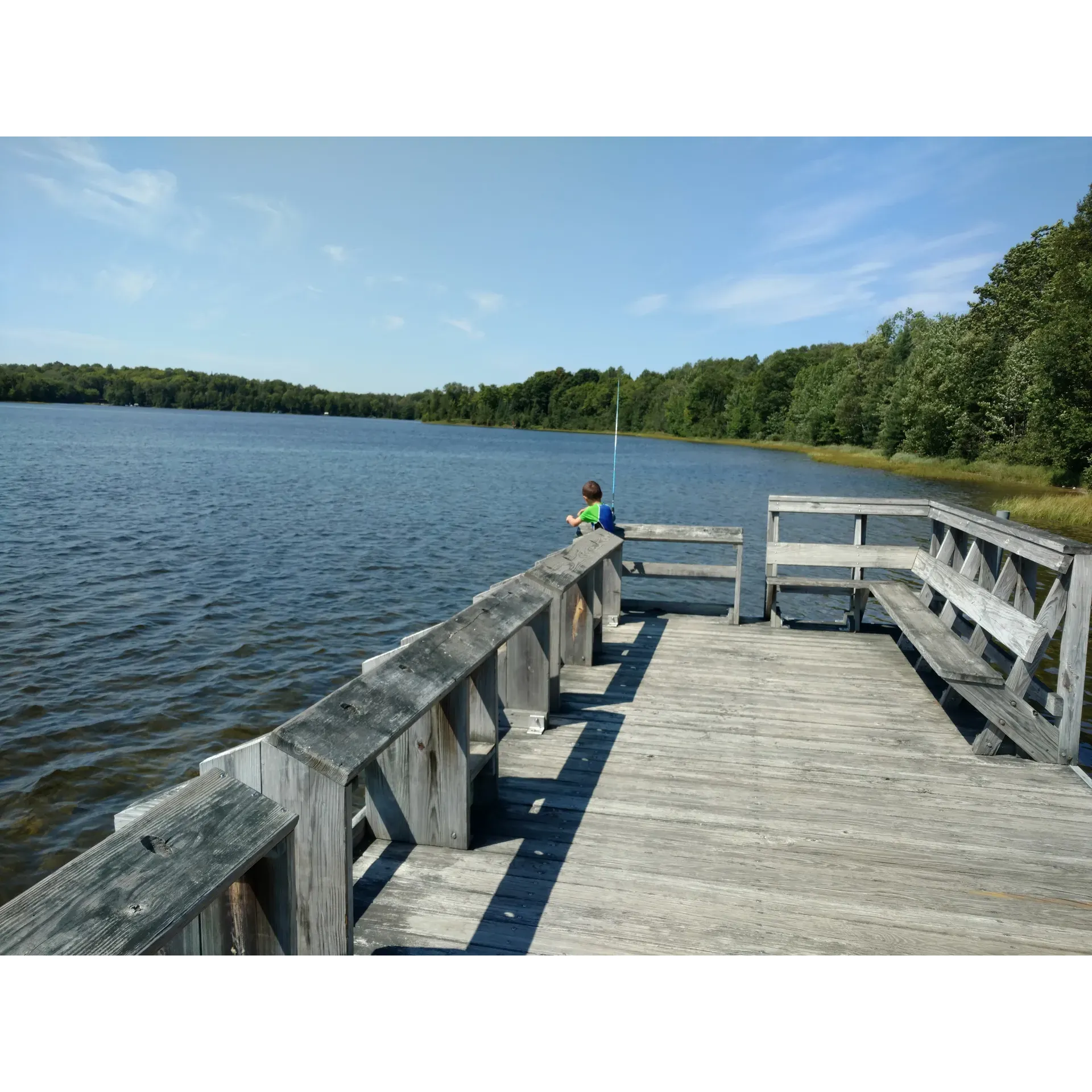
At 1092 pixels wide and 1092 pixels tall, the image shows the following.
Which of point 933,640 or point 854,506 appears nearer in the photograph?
point 933,640

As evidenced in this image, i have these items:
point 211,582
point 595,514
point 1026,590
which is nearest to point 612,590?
point 595,514

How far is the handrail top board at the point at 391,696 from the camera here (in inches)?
80.9

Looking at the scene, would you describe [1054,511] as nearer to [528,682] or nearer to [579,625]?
[579,625]

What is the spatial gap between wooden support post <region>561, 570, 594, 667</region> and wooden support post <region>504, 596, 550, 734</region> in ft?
3.73

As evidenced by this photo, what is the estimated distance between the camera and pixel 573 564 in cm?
522

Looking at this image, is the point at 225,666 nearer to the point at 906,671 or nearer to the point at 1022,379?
the point at 906,671

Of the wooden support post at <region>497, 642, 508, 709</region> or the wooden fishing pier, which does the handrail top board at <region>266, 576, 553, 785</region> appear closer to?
the wooden fishing pier

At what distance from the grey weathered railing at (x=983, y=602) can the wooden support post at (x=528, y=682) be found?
92.8 inches

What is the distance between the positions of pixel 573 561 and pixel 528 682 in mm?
844

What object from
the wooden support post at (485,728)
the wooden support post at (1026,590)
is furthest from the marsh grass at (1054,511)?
the wooden support post at (485,728)

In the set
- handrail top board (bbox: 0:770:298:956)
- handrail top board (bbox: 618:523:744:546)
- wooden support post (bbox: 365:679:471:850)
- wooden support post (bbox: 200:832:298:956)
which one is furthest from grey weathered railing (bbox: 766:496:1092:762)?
handrail top board (bbox: 0:770:298:956)

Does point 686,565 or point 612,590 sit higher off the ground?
point 686,565

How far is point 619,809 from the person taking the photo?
397 cm
